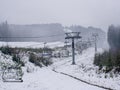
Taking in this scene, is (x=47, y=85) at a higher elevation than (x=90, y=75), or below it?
higher

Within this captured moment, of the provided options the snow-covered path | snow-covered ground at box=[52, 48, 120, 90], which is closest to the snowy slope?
the snow-covered path

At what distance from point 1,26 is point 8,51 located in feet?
339

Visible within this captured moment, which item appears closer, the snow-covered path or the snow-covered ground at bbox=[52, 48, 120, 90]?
the snow-covered path

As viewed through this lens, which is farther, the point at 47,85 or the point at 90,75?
the point at 90,75

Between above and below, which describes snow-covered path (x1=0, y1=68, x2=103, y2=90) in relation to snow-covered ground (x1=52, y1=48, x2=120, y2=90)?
above

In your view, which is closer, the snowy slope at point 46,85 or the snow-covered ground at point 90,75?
the snowy slope at point 46,85

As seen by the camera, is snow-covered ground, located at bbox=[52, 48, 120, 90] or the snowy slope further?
snow-covered ground, located at bbox=[52, 48, 120, 90]

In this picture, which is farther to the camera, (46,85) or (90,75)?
(90,75)

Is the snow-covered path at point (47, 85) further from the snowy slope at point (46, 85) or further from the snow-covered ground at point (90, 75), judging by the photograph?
the snow-covered ground at point (90, 75)

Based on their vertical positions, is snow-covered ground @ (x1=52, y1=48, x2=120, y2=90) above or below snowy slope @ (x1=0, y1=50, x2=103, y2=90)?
below

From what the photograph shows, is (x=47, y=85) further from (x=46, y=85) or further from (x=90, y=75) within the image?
(x=90, y=75)

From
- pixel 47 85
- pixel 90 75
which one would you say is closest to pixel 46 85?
pixel 47 85

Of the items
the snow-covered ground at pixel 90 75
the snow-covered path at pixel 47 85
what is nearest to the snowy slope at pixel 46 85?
the snow-covered path at pixel 47 85

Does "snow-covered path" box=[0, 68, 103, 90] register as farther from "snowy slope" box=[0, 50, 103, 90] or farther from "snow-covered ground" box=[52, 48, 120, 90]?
"snow-covered ground" box=[52, 48, 120, 90]
